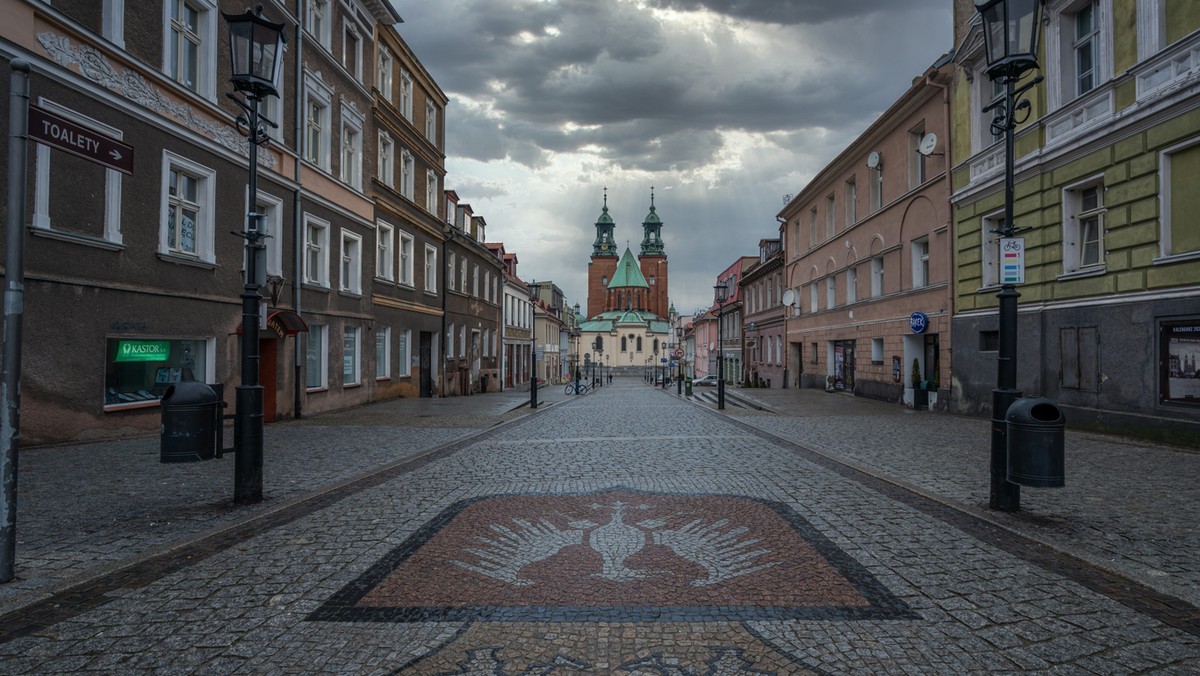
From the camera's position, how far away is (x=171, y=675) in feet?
10.8

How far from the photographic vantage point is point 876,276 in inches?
1025

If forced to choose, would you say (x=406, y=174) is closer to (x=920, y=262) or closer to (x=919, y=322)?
(x=920, y=262)

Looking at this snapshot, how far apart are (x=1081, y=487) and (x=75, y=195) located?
14.8m

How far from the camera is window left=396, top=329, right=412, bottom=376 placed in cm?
A: 2531

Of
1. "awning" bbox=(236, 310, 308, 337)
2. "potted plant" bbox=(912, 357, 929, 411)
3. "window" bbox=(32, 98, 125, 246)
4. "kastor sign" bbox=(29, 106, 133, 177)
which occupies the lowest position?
"potted plant" bbox=(912, 357, 929, 411)

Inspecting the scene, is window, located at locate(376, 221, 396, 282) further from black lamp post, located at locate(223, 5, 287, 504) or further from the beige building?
the beige building

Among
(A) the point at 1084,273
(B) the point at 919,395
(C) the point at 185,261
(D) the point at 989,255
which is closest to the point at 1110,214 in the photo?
(A) the point at 1084,273

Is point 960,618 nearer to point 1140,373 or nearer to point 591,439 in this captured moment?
point 591,439

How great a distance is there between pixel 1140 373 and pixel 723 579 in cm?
1192

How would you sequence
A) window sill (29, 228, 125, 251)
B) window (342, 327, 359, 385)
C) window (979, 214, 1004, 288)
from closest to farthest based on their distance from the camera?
window sill (29, 228, 125, 251), window (979, 214, 1004, 288), window (342, 327, 359, 385)

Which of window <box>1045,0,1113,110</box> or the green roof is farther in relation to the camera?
the green roof

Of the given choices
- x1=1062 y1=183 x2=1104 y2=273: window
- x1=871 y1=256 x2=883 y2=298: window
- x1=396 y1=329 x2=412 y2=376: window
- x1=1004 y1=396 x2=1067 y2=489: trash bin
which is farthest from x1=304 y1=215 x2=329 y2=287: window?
x1=871 y1=256 x2=883 y2=298: window

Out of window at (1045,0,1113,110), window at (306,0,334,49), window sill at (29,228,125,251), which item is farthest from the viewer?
window at (306,0,334,49)

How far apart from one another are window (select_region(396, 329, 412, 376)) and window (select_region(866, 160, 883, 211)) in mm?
18767
